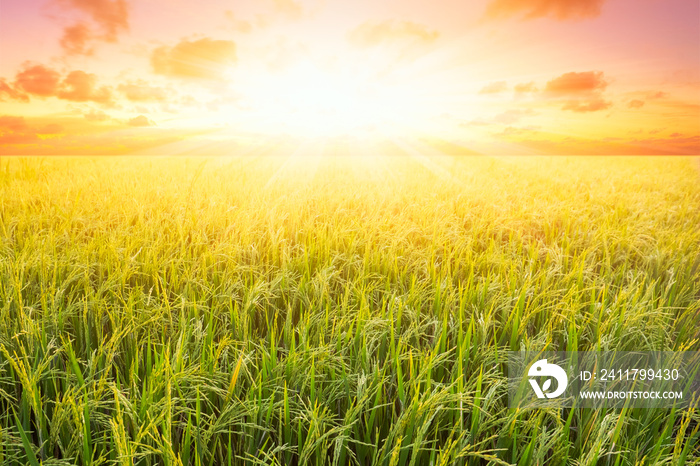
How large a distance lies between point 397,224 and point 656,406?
2.34 meters

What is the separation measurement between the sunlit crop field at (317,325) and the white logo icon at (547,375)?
0.10m

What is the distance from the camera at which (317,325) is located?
6.38ft

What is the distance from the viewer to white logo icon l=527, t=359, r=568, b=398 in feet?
5.13

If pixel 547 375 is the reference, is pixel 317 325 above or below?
above

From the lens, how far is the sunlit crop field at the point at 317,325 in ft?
4.24

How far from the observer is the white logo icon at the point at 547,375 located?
5.13ft

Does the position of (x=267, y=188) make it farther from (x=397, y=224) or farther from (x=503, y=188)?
(x=503, y=188)

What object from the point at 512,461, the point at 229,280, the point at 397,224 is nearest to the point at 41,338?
the point at 229,280

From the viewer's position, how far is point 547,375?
1.63 meters

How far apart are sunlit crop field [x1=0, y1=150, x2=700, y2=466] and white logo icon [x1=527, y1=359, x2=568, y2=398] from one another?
98mm

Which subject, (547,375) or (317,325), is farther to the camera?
(317,325)

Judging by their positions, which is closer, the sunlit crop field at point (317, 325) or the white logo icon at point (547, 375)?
the sunlit crop field at point (317, 325)

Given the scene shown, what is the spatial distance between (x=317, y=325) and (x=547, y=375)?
1.16 meters

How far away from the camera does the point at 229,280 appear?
2275 mm
